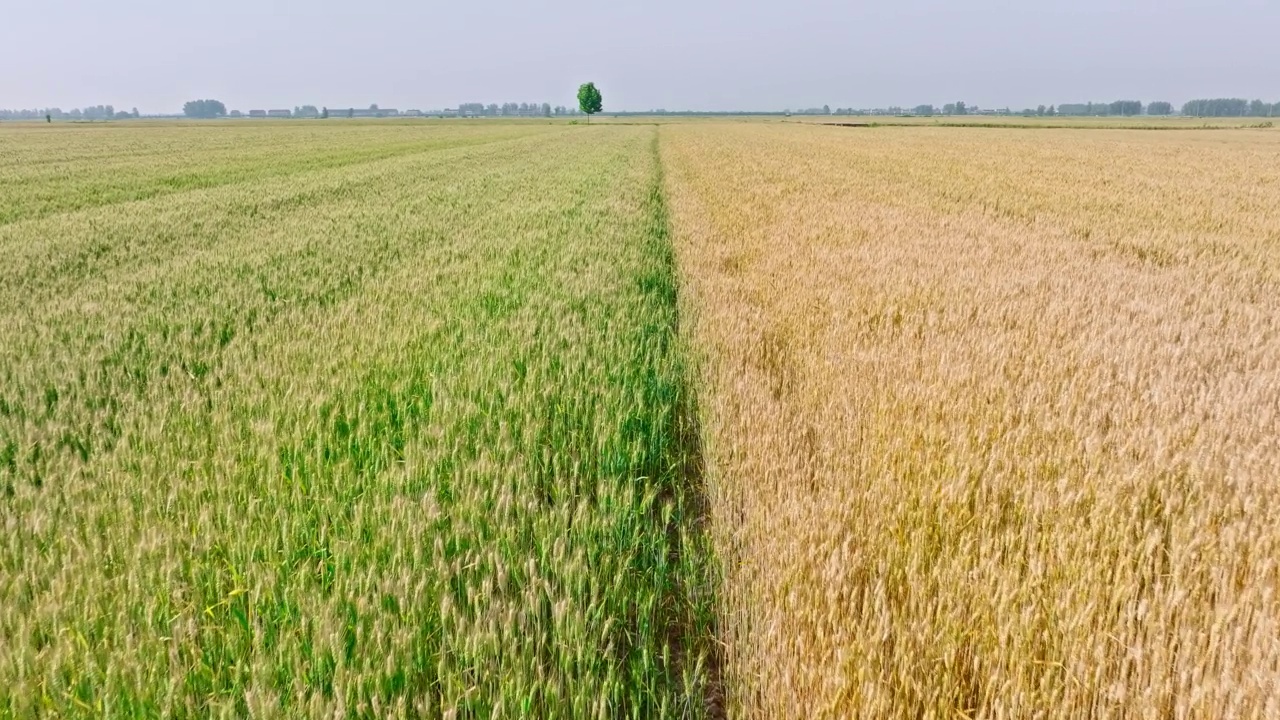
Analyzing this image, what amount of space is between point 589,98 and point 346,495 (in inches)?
5678

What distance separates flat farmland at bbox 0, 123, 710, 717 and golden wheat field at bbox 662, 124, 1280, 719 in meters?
0.36

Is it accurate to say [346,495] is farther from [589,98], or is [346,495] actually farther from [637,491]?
[589,98]

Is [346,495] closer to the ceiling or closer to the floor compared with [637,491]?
closer to the ceiling

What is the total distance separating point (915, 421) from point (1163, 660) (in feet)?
6.33

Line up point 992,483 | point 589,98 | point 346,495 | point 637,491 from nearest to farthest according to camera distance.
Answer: point 346,495
point 992,483
point 637,491
point 589,98

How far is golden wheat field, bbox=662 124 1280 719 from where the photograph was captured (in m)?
1.95

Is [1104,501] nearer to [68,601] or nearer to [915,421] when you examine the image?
[915,421]

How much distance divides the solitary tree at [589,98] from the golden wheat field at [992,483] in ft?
451

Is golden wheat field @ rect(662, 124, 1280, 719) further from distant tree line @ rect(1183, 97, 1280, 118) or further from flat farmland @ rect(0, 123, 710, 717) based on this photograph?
distant tree line @ rect(1183, 97, 1280, 118)

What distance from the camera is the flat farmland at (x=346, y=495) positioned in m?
1.87

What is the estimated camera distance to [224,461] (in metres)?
3.09

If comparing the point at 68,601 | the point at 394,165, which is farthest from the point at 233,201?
the point at 68,601

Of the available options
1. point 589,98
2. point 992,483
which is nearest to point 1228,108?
point 589,98

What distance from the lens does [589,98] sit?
137m
